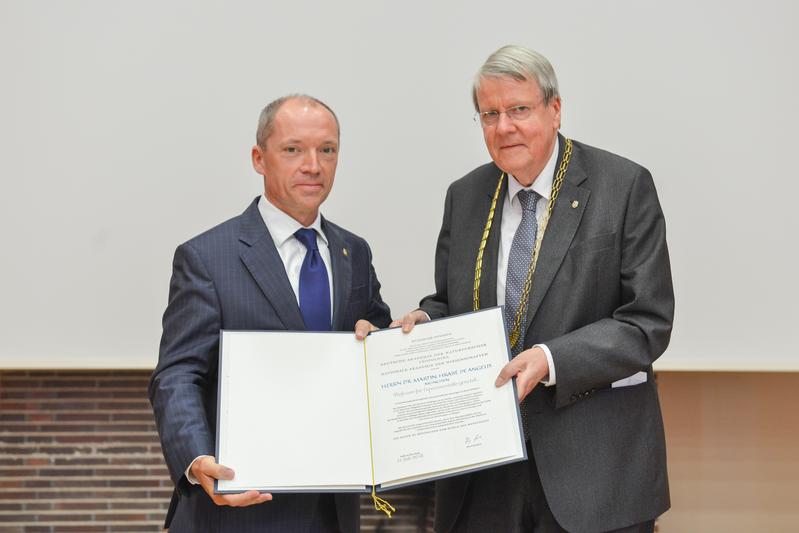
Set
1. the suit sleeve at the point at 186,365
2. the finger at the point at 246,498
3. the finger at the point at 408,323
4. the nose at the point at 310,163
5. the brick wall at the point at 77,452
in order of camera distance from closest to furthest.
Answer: the finger at the point at 246,498 → the suit sleeve at the point at 186,365 → the finger at the point at 408,323 → the nose at the point at 310,163 → the brick wall at the point at 77,452

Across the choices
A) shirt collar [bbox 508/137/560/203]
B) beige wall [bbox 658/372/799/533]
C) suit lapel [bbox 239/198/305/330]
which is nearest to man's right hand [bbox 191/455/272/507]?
suit lapel [bbox 239/198/305/330]

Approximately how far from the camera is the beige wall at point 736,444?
3455 mm

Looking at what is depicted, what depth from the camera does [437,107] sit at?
3.30m

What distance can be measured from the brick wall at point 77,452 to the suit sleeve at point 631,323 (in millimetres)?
1654

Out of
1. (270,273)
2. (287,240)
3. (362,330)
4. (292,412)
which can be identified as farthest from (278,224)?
(292,412)

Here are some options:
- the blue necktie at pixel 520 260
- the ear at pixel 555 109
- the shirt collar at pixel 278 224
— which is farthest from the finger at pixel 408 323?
the ear at pixel 555 109

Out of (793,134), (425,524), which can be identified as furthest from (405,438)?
(793,134)

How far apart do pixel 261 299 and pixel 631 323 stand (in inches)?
37.2

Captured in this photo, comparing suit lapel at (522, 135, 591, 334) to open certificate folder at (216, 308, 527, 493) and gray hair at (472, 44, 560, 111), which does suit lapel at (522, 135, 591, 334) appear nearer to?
open certificate folder at (216, 308, 527, 493)

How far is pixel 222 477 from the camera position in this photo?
1.81 m

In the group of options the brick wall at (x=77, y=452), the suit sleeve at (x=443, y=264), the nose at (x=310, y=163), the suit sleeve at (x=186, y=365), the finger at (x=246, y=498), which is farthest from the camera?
the brick wall at (x=77, y=452)

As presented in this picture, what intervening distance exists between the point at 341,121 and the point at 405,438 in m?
1.72

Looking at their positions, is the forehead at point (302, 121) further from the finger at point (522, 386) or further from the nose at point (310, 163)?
the finger at point (522, 386)

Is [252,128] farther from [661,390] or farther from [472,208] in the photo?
[661,390]
